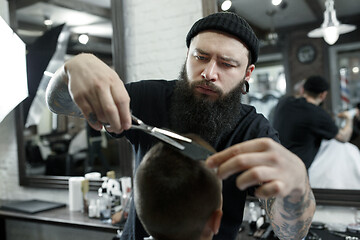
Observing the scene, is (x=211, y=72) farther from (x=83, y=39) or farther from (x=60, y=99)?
(x=83, y=39)

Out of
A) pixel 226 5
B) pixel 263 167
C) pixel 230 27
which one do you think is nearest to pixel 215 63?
pixel 230 27

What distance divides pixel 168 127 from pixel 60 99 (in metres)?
0.50

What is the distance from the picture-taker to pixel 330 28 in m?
2.00

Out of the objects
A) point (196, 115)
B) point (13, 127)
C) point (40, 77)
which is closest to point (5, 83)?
point (196, 115)

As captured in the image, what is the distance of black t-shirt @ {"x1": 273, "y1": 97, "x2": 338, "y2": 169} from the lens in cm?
206

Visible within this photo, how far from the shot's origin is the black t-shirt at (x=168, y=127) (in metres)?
1.29

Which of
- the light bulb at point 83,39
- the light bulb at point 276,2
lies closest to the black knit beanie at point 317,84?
the light bulb at point 276,2

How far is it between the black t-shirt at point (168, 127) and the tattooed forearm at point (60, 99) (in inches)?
11.0

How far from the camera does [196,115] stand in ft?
4.43

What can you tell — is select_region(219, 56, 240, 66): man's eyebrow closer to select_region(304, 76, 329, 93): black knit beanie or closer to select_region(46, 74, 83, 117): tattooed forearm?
select_region(46, 74, 83, 117): tattooed forearm

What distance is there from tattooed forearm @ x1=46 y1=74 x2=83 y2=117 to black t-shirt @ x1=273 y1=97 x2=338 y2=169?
4.82 ft

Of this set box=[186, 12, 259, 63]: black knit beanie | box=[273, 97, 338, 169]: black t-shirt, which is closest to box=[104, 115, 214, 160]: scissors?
box=[186, 12, 259, 63]: black knit beanie

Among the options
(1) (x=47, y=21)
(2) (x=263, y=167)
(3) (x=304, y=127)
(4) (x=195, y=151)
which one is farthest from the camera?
(1) (x=47, y=21)

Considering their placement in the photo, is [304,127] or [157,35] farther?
[157,35]
